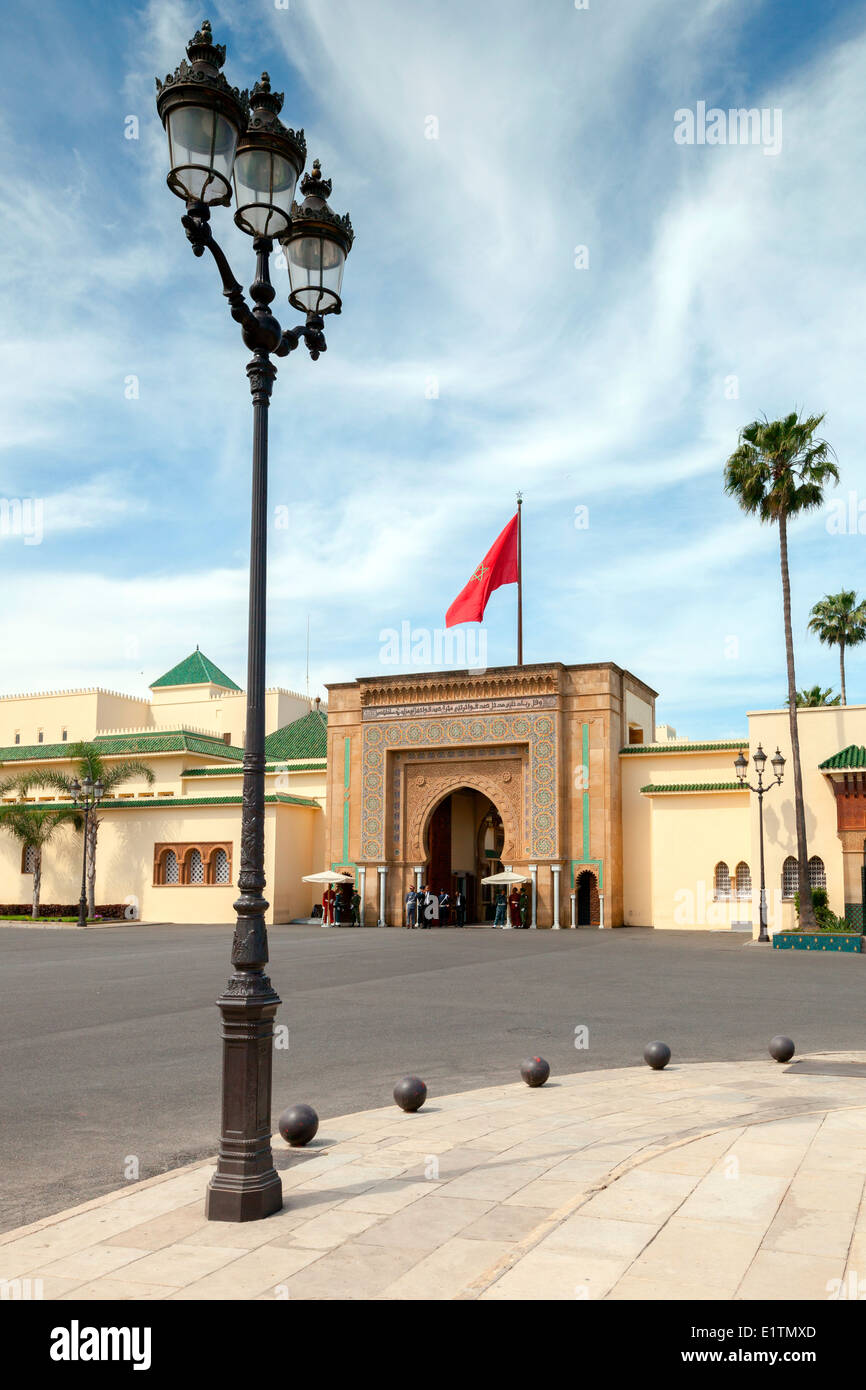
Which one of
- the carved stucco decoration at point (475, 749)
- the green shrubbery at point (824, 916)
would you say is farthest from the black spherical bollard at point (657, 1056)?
the carved stucco decoration at point (475, 749)

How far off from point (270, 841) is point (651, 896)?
13109mm

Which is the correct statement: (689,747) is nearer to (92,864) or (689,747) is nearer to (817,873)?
(817,873)

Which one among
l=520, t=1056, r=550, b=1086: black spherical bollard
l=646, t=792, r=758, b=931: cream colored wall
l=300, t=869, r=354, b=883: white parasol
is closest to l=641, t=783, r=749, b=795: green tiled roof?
l=646, t=792, r=758, b=931: cream colored wall

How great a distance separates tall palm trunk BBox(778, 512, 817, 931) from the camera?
2630 centimetres

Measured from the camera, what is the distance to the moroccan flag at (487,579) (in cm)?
3431

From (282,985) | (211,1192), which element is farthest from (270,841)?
(211,1192)

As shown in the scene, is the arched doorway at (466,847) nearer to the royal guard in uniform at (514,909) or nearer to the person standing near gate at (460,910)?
the person standing near gate at (460,910)

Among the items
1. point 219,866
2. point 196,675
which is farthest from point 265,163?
point 196,675

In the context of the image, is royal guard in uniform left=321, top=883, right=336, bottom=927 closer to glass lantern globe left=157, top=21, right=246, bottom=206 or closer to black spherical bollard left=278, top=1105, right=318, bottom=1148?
black spherical bollard left=278, top=1105, right=318, bottom=1148

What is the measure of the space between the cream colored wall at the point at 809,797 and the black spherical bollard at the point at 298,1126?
80.1 feet

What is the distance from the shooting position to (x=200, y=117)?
548 cm

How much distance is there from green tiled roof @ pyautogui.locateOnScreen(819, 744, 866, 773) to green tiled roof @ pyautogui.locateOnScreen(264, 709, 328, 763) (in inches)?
783
